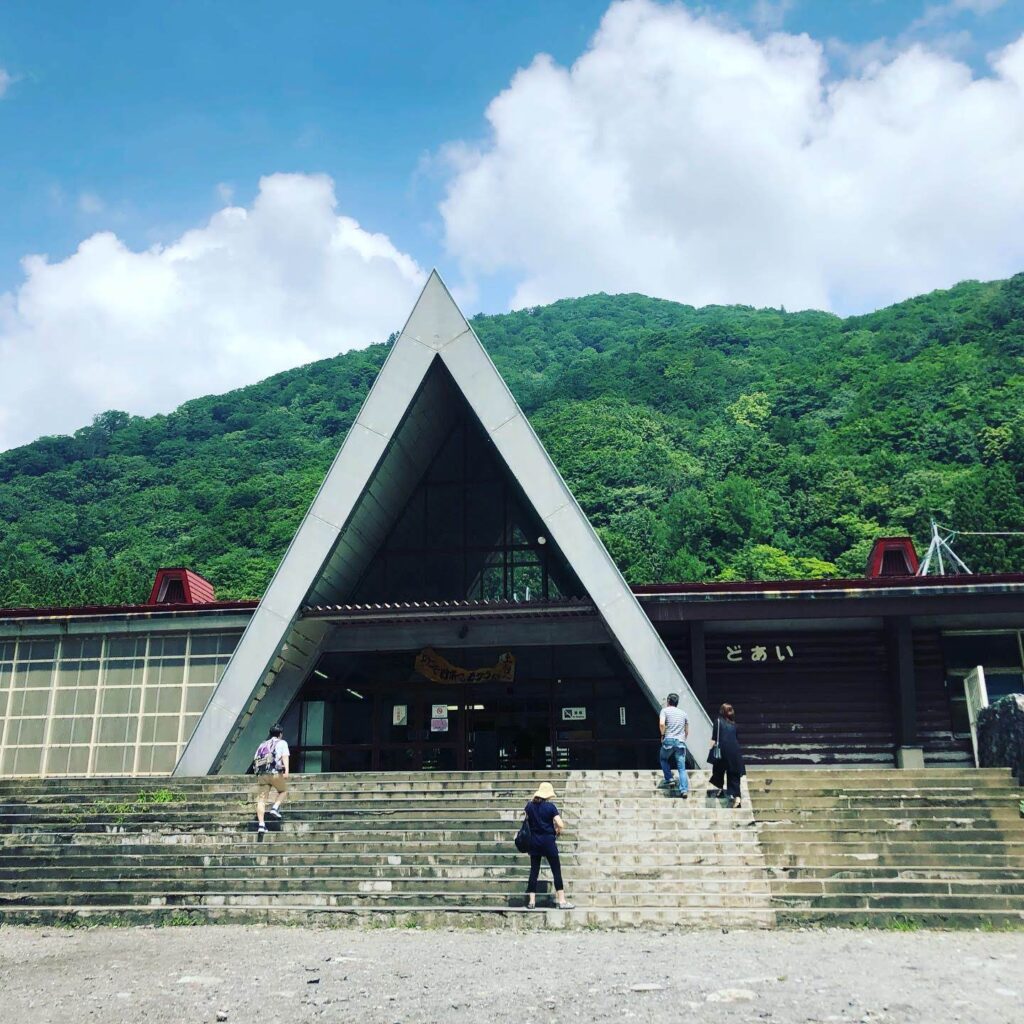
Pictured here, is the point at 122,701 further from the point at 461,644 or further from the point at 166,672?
the point at 461,644

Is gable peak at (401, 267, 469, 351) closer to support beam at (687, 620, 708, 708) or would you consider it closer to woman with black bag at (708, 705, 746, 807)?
support beam at (687, 620, 708, 708)

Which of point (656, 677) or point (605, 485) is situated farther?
point (605, 485)

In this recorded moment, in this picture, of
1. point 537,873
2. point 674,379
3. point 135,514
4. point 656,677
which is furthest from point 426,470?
point 674,379

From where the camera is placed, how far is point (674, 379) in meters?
77.1

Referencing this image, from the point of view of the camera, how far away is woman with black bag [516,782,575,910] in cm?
1023

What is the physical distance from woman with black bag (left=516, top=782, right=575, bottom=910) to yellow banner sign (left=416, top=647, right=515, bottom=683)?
9.58 m

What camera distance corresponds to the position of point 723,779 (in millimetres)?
12750

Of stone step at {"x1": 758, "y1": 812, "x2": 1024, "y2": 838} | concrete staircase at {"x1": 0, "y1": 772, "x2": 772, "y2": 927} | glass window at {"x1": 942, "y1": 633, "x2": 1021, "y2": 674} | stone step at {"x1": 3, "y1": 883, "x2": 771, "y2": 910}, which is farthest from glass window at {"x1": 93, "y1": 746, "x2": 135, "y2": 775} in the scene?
glass window at {"x1": 942, "y1": 633, "x2": 1021, "y2": 674}

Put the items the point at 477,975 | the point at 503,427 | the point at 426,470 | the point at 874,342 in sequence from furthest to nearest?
the point at 874,342, the point at 426,470, the point at 503,427, the point at 477,975

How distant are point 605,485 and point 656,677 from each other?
4926cm

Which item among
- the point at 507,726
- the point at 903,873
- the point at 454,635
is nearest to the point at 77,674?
the point at 454,635

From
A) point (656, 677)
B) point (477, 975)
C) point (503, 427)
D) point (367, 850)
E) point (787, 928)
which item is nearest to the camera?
point (477, 975)

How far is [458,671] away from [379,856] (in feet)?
27.9

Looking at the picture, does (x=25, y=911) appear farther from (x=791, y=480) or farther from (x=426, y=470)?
(x=791, y=480)
